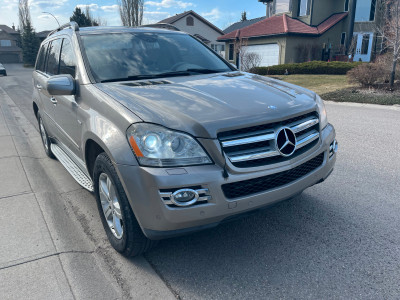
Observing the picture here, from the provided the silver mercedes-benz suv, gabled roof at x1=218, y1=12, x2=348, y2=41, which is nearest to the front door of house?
gabled roof at x1=218, y1=12, x2=348, y2=41

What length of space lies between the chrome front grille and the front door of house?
27482 mm

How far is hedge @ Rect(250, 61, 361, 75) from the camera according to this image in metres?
20.2

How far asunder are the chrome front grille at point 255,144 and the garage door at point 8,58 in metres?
90.1

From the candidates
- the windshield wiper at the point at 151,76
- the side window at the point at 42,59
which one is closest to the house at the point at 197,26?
the side window at the point at 42,59

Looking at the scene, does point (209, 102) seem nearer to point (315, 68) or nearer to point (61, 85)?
point (61, 85)

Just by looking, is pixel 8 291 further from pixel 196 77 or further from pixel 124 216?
pixel 196 77

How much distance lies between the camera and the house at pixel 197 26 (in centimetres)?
4716

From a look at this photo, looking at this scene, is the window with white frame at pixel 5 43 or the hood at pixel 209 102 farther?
the window with white frame at pixel 5 43

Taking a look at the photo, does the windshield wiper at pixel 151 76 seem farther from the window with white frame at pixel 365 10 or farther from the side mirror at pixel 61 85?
the window with white frame at pixel 365 10

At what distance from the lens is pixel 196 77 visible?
142 inches

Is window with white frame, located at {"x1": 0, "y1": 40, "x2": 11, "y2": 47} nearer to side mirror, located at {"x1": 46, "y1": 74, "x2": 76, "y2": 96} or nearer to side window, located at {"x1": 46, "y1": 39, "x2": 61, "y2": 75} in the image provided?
side window, located at {"x1": 46, "y1": 39, "x2": 61, "y2": 75}

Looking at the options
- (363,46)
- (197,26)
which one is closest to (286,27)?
(363,46)

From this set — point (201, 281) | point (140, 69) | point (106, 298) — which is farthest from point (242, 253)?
point (140, 69)

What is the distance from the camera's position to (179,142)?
2.40 meters
